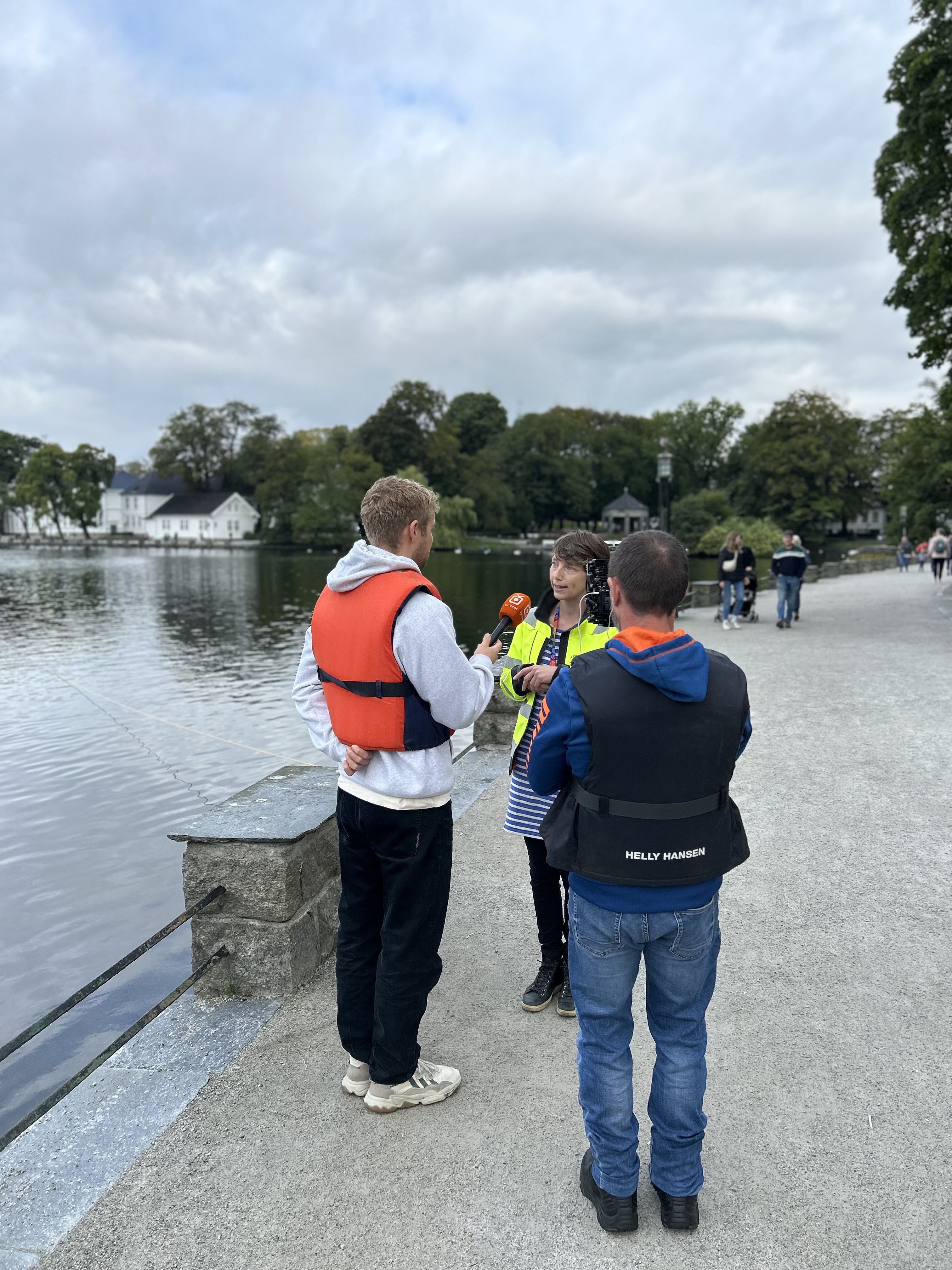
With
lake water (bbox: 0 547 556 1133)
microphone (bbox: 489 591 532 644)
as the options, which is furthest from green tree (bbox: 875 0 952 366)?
microphone (bbox: 489 591 532 644)

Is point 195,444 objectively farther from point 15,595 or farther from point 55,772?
point 55,772

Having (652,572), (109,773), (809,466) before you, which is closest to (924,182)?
(109,773)

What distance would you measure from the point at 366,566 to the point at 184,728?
11.1 metres

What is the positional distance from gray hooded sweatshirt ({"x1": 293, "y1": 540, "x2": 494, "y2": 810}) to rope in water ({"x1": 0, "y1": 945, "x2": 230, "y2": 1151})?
3.74ft

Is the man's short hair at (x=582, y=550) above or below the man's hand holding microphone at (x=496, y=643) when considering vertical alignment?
above

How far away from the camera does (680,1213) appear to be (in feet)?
7.61

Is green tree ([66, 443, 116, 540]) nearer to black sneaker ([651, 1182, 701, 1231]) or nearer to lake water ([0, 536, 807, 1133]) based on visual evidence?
lake water ([0, 536, 807, 1133])

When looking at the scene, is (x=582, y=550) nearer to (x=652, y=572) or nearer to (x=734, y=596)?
(x=652, y=572)

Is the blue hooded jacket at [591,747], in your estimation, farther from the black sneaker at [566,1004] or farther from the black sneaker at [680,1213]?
the black sneaker at [566,1004]

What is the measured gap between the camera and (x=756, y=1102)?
2844 millimetres

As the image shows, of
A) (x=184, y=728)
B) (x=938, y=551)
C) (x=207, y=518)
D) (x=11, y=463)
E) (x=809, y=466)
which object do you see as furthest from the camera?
(x=11, y=463)

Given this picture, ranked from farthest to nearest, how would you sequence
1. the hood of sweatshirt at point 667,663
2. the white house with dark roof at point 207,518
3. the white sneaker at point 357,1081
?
the white house with dark roof at point 207,518 → the white sneaker at point 357,1081 → the hood of sweatshirt at point 667,663

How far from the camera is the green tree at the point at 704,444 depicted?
96875 mm

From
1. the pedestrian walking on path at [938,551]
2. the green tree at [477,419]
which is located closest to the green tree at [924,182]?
the pedestrian walking on path at [938,551]
